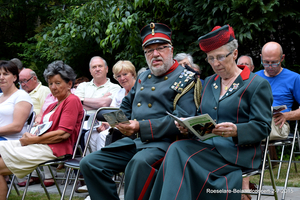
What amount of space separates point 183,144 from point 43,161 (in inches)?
76.1

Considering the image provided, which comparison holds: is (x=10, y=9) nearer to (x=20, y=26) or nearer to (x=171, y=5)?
(x=20, y=26)

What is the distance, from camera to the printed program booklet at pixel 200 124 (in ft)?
7.64

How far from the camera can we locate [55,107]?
13.9 feet

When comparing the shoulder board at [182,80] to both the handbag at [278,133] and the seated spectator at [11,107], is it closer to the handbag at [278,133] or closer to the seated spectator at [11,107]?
the handbag at [278,133]

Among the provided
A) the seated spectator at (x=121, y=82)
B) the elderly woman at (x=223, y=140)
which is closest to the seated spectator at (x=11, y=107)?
the seated spectator at (x=121, y=82)

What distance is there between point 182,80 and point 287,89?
1.90 meters

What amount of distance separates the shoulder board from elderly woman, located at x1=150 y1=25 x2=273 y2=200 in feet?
0.64

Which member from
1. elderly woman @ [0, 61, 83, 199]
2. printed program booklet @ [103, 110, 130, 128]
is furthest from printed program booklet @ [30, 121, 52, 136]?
printed program booklet @ [103, 110, 130, 128]

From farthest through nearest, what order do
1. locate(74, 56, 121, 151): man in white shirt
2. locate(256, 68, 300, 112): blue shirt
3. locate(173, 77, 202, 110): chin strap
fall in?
locate(74, 56, 121, 151): man in white shirt < locate(256, 68, 300, 112): blue shirt < locate(173, 77, 202, 110): chin strap

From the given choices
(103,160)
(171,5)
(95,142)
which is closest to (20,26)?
(171,5)

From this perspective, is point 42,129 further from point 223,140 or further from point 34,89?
point 34,89

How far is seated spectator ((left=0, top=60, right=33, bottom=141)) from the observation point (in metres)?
4.31

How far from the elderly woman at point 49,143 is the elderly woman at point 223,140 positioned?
163cm

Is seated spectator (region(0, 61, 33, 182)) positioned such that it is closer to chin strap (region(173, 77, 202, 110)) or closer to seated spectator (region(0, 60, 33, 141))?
seated spectator (region(0, 60, 33, 141))
